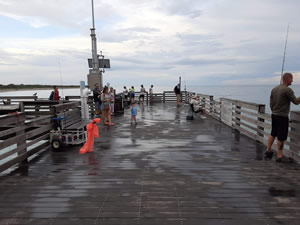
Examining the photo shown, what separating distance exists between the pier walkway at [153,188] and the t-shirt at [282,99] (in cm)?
123

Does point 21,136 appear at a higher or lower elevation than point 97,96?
lower

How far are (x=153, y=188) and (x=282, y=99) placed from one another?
3386 millimetres

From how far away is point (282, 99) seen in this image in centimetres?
523

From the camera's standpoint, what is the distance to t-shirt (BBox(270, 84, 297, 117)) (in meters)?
5.14

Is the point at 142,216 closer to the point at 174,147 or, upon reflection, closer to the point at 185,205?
the point at 185,205

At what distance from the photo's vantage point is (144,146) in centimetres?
731

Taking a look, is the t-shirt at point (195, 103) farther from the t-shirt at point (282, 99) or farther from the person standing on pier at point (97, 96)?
the t-shirt at point (282, 99)

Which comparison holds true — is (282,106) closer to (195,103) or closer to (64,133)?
(64,133)

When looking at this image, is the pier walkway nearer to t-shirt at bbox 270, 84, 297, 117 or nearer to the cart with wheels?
the cart with wheels

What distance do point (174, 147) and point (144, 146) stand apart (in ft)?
2.97

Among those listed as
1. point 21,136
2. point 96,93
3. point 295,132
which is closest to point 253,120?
point 295,132

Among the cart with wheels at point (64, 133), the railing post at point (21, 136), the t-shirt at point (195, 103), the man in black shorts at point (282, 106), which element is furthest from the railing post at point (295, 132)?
the t-shirt at point (195, 103)

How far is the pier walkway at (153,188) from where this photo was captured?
3.31m

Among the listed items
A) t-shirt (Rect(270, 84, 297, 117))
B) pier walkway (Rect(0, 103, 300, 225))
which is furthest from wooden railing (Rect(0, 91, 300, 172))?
t-shirt (Rect(270, 84, 297, 117))
